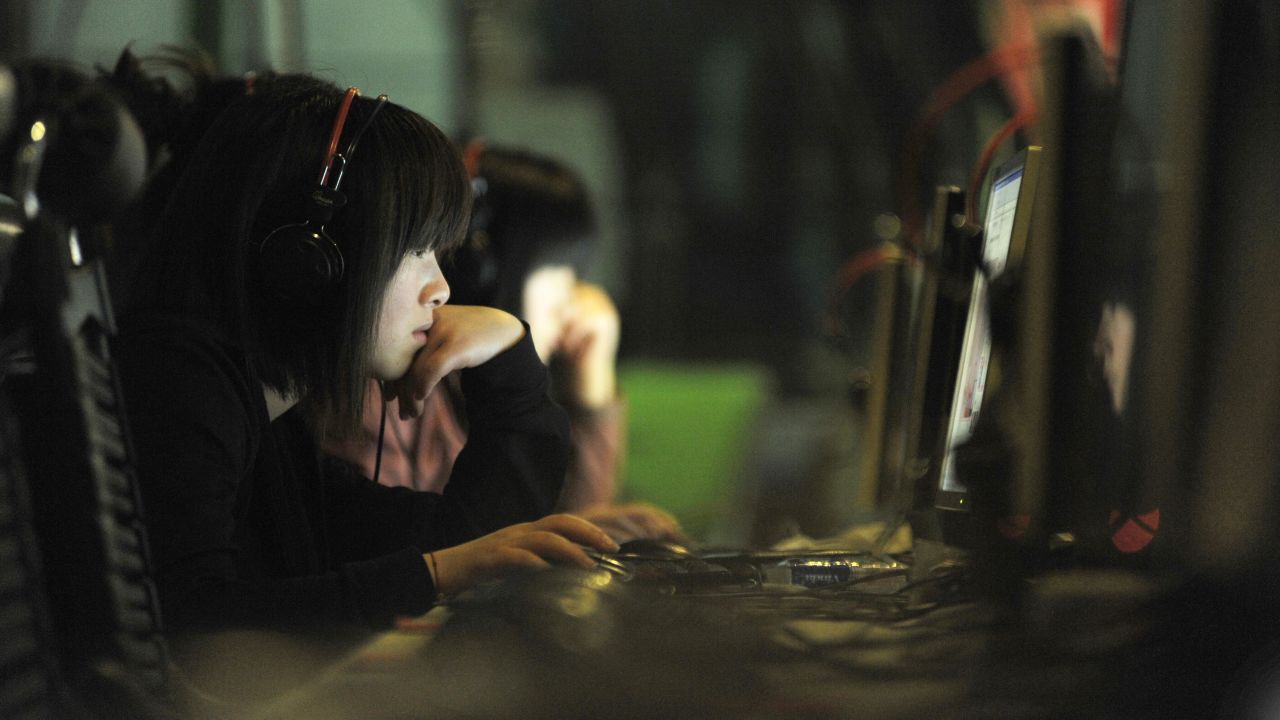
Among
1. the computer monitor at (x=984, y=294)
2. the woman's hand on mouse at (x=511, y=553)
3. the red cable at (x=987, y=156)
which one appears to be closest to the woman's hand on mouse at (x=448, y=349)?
the woman's hand on mouse at (x=511, y=553)

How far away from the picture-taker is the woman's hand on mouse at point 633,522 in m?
0.81

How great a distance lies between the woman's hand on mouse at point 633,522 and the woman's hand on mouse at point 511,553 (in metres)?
0.05

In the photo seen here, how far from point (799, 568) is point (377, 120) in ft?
1.46

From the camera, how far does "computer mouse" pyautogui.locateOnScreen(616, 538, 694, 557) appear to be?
2.65ft

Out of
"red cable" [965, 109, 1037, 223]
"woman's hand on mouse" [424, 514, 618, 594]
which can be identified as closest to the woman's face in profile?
"woman's hand on mouse" [424, 514, 618, 594]

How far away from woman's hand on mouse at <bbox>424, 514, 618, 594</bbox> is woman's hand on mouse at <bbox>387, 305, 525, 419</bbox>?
0.34 feet

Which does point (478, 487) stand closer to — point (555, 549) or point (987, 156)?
point (555, 549)

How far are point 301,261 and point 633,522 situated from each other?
0.32m

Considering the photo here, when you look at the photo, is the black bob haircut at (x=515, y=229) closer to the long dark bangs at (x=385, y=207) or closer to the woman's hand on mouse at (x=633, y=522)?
the long dark bangs at (x=385, y=207)

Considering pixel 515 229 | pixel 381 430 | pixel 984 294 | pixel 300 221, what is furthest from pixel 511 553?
pixel 515 229

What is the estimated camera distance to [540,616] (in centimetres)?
65

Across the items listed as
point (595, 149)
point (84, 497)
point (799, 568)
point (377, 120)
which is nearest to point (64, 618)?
point (84, 497)

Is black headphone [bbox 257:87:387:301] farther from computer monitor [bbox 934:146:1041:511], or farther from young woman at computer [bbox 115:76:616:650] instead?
computer monitor [bbox 934:146:1041:511]

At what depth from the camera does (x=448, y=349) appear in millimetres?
741
